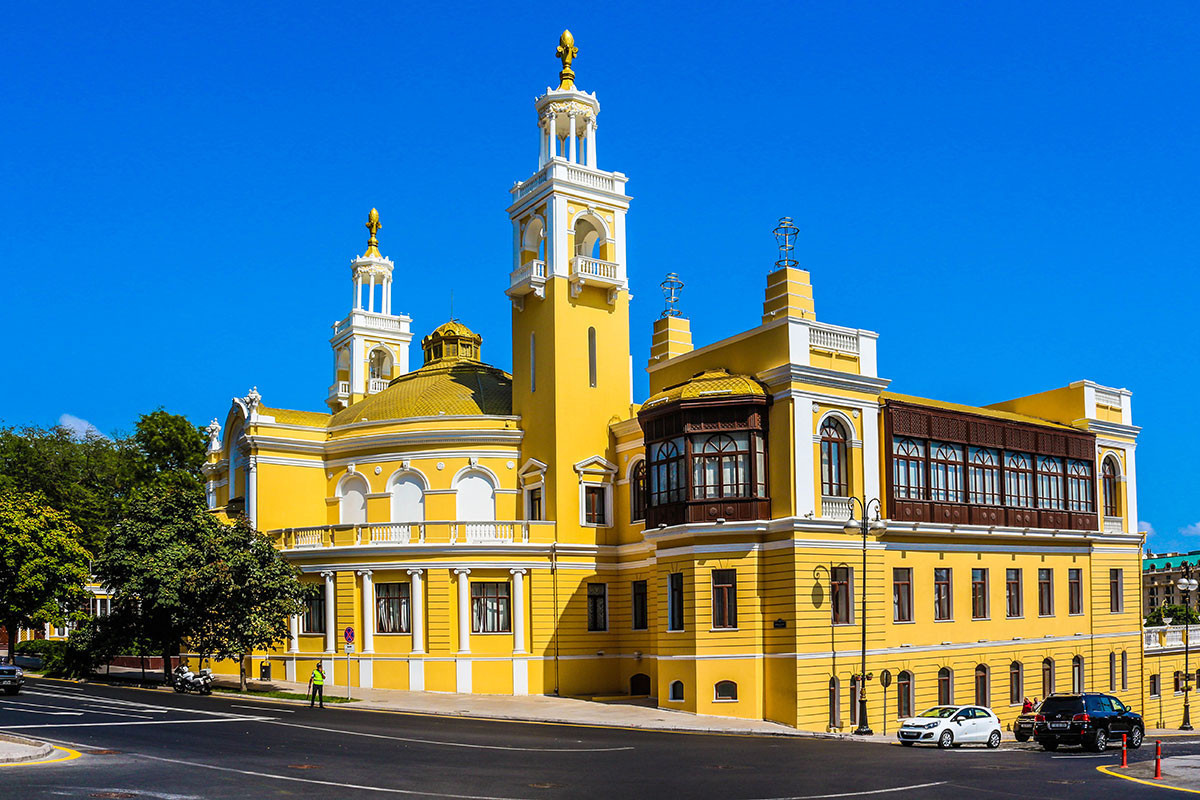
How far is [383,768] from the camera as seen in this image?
945 inches

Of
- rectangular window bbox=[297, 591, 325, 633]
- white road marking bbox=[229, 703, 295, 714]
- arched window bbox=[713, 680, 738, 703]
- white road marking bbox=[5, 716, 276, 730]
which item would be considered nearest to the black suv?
arched window bbox=[713, 680, 738, 703]

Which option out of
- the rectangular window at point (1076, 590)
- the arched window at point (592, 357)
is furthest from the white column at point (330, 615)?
the rectangular window at point (1076, 590)

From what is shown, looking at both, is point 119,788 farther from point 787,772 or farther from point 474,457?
point 474,457

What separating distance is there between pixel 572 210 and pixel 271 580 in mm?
20634

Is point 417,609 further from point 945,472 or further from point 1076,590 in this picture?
point 1076,590

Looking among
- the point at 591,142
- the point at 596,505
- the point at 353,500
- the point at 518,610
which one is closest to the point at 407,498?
the point at 353,500

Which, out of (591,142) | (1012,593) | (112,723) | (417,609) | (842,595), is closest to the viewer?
(112,723)

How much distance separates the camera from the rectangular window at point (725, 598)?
4031cm

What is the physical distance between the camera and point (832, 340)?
42.2 m

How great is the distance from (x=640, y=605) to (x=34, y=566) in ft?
97.0

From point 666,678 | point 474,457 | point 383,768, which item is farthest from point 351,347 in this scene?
point 383,768

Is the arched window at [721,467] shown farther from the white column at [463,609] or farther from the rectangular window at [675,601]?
the white column at [463,609]

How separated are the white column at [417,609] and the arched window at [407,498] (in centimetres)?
531

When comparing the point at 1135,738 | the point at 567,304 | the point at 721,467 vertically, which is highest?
the point at 567,304
